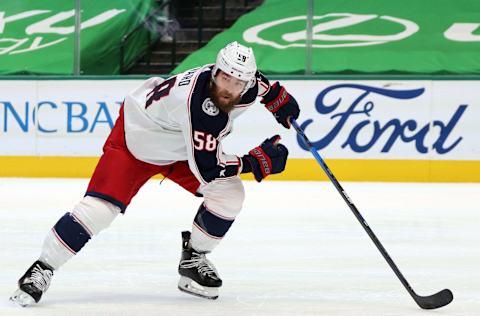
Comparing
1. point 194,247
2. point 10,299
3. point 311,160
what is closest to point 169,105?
point 194,247

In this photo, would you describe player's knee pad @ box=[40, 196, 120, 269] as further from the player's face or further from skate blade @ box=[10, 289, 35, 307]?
the player's face

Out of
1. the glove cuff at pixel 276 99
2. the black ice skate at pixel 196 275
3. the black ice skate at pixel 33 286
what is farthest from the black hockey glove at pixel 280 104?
the black ice skate at pixel 33 286

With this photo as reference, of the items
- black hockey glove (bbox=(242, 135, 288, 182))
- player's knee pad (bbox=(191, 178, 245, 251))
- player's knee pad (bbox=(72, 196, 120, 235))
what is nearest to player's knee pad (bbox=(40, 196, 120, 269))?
player's knee pad (bbox=(72, 196, 120, 235))

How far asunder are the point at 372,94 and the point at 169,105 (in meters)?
5.09

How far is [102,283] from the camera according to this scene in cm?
329

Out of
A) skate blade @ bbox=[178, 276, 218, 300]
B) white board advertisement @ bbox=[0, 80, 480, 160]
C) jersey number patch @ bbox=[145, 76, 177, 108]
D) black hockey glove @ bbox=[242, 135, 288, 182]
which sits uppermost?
jersey number patch @ bbox=[145, 76, 177, 108]

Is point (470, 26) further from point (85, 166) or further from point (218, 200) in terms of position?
point (218, 200)

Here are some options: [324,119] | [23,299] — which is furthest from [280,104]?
[324,119]

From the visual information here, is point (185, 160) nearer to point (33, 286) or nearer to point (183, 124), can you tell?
point (183, 124)

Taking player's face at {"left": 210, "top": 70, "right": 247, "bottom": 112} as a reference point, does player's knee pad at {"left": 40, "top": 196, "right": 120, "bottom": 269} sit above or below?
below

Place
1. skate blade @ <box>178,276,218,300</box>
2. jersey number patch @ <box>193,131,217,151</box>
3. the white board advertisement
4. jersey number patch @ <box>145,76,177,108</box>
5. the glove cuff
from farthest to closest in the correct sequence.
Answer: the white board advertisement, the glove cuff, skate blade @ <box>178,276,218,300</box>, jersey number patch @ <box>145,76,177,108</box>, jersey number patch @ <box>193,131,217,151</box>

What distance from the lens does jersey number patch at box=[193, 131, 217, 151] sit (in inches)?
110

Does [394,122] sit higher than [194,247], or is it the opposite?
[194,247]

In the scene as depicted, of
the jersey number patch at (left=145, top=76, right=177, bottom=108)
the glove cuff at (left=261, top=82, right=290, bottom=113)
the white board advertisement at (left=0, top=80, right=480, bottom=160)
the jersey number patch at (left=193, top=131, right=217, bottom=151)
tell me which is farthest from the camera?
the white board advertisement at (left=0, top=80, right=480, bottom=160)
